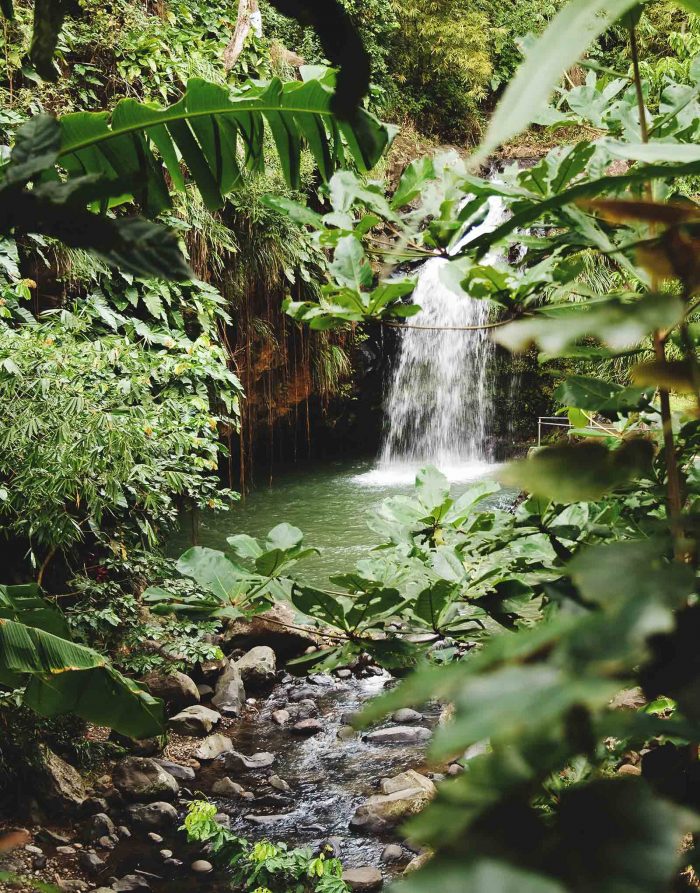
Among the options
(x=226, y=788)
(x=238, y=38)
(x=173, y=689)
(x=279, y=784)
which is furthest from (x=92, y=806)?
(x=238, y=38)

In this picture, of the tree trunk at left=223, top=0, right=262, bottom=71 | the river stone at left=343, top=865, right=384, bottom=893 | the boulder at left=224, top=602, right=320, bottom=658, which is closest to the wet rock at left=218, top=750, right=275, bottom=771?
the river stone at left=343, top=865, right=384, bottom=893

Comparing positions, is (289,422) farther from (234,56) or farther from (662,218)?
(662,218)

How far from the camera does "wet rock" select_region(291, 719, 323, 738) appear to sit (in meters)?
3.51

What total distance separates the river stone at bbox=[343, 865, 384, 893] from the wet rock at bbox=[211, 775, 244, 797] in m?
0.70

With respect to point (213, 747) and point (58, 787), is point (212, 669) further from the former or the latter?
point (58, 787)

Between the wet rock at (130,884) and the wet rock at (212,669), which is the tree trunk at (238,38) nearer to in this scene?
the wet rock at (212,669)

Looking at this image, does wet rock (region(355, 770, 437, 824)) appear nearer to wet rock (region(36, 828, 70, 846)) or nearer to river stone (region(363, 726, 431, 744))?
river stone (region(363, 726, 431, 744))

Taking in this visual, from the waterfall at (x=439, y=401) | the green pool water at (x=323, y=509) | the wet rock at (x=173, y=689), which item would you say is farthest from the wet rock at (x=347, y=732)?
the waterfall at (x=439, y=401)

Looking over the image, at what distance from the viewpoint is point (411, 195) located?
2.69 ft

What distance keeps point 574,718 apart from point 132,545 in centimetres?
354

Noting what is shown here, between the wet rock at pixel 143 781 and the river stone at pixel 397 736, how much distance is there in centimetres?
97

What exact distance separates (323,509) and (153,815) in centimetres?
381

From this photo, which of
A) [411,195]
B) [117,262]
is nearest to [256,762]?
[411,195]

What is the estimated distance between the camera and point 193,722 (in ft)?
11.5
